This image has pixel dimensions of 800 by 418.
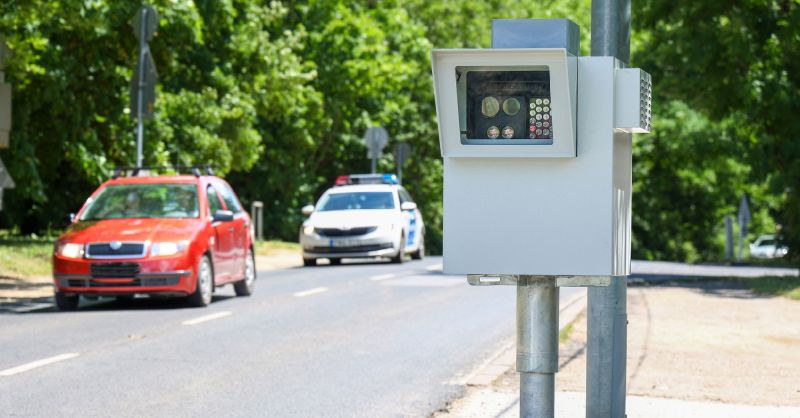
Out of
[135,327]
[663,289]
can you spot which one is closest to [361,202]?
[663,289]

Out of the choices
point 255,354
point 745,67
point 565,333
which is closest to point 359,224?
point 745,67

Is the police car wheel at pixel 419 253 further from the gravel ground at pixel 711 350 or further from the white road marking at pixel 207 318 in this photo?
the white road marking at pixel 207 318

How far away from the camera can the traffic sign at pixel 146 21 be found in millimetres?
21641

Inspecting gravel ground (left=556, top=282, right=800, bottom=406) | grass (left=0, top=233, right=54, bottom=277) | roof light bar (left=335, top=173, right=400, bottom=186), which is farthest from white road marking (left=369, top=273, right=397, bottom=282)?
roof light bar (left=335, top=173, right=400, bottom=186)

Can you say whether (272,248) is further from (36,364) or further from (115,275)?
(36,364)

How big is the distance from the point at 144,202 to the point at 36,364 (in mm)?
6524

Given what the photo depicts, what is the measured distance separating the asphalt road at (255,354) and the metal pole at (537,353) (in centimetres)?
342

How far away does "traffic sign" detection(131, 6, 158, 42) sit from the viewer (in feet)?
71.0

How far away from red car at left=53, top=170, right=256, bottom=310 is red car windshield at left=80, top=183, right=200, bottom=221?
0.04 ft

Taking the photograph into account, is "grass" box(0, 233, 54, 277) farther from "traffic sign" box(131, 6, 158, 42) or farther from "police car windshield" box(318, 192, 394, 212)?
"police car windshield" box(318, 192, 394, 212)

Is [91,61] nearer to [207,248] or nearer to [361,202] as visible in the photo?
[361,202]

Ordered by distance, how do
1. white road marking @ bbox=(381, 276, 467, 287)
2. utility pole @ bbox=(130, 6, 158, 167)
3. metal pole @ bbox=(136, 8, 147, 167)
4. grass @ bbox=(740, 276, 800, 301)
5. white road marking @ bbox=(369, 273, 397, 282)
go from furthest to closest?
white road marking @ bbox=(369, 273, 397, 282)
white road marking @ bbox=(381, 276, 467, 287)
utility pole @ bbox=(130, 6, 158, 167)
metal pole @ bbox=(136, 8, 147, 167)
grass @ bbox=(740, 276, 800, 301)

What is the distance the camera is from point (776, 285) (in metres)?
22.0

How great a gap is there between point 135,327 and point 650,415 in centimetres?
698
